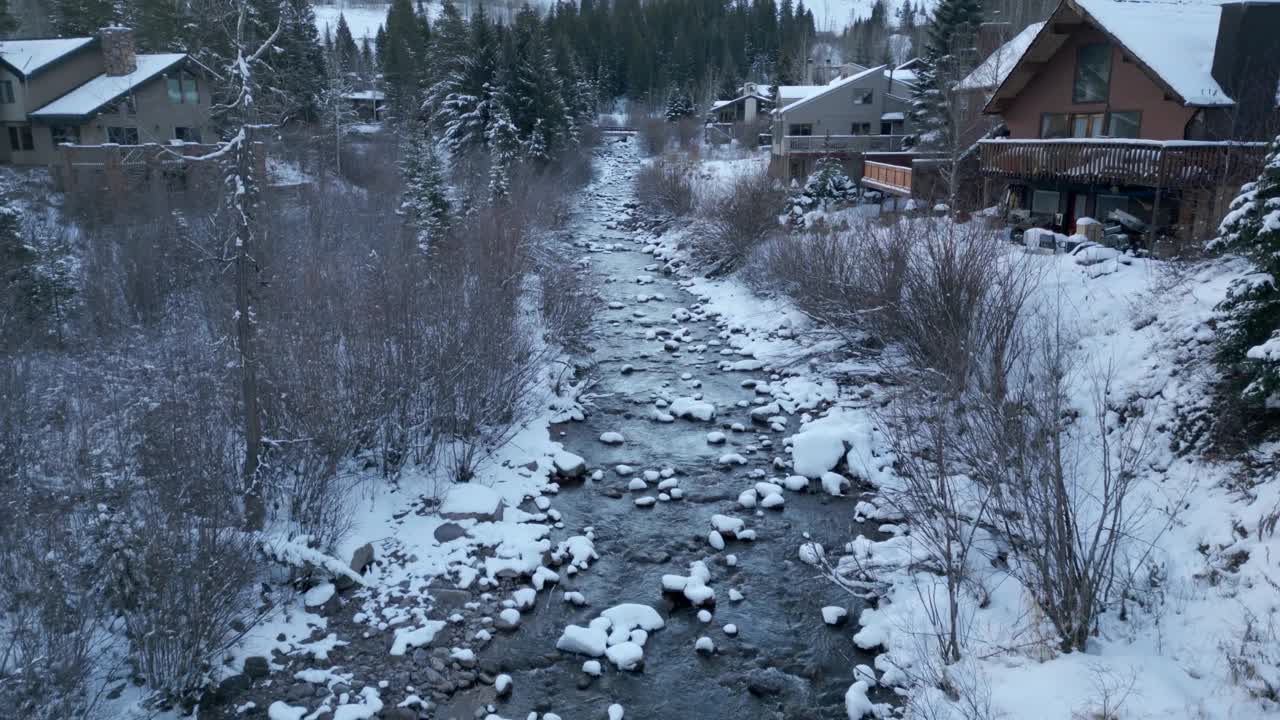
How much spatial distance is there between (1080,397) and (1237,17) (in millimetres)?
12587

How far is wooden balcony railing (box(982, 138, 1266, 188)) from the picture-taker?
16.4m

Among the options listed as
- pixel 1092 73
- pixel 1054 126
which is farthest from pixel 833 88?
pixel 1092 73

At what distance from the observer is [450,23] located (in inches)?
1955

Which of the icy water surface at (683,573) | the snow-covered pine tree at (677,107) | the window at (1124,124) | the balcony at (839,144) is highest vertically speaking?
the snow-covered pine tree at (677,107)

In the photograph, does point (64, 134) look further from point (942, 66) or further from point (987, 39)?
point (987, 39)

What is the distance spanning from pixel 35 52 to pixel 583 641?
132 feet

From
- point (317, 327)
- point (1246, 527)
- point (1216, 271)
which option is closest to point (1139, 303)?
point (1216, 271)

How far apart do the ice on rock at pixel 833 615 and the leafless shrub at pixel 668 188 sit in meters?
30.3

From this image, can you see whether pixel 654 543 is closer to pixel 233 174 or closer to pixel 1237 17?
pixel 233 174

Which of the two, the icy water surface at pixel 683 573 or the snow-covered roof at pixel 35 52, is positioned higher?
the snow-covered roof at pixel 35 52

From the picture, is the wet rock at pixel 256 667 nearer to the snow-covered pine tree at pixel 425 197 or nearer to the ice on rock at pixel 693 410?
the ice on rock at pixel 693 410

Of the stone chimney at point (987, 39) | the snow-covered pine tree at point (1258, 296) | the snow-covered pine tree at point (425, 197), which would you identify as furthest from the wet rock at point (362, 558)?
the stone chimney at point (987, 39)

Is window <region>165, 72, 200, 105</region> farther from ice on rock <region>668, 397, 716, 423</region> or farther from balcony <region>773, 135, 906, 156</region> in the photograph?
ice on rock <region>668, 397, 716, 423</region>

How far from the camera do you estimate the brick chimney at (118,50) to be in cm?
3528
